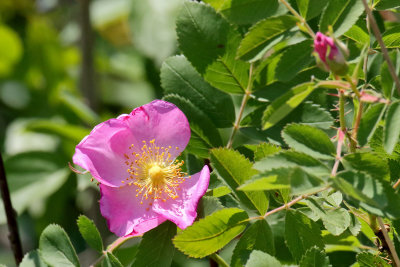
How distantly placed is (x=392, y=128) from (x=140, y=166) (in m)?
0.40

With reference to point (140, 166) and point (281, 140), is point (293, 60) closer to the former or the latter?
point (281, 140)

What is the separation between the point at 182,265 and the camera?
2074 mm

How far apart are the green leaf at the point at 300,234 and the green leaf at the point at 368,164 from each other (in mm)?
120

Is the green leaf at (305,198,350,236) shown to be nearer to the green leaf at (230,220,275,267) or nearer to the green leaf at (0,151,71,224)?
the green leaf at (230,220,275,267)

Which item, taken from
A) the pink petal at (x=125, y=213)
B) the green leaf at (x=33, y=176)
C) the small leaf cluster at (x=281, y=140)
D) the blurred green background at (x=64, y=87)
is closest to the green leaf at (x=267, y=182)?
the small leaf cluster at (x=281, y=140)

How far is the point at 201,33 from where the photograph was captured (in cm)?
93

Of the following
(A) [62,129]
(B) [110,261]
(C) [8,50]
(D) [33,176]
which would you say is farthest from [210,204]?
(C) [8,50]

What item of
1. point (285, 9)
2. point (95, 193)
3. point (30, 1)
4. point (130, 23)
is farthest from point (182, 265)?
point (30, 1)

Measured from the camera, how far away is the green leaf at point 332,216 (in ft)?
2.55

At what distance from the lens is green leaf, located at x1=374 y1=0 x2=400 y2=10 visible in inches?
34.8

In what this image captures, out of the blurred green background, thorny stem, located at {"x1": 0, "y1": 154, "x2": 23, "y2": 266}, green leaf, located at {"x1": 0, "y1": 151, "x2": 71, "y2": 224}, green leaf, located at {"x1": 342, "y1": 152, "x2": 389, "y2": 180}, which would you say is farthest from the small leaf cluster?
green leaf, located at {"x1": 0, "y1": 151, "x2": 71, "y2": 224}

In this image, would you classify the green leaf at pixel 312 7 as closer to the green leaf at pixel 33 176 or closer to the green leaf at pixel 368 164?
the green leaf at pixel 368 164

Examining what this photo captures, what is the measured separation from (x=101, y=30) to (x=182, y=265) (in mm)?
1298

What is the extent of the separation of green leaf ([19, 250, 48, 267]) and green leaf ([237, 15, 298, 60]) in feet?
1.31
